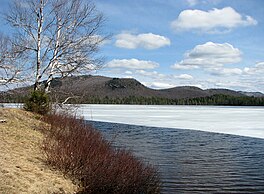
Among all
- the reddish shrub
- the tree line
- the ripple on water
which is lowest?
the ripple on water

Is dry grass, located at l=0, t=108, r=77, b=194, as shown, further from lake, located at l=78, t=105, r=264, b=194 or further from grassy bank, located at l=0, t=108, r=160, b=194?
lake, located at l=78, t=105, r=264, b=194

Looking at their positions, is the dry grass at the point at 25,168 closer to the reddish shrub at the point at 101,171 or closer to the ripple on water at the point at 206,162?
the reddish shrub at the point at 101,171

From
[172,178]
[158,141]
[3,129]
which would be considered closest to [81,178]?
[172,178]

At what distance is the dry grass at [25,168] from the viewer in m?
7.52

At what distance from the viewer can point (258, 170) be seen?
12.5 m

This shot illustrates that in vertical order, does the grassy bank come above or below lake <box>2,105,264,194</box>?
above

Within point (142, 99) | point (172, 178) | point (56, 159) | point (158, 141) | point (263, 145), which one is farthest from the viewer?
point (142, 99)

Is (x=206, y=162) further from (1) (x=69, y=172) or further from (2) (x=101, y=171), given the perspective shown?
(1) (x=69, y=172)

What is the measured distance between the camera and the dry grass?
7.52 metres

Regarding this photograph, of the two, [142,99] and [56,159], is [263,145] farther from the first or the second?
[142,99]

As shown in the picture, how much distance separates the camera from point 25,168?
8.69 metres

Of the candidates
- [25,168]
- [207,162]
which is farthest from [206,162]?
[25,168]

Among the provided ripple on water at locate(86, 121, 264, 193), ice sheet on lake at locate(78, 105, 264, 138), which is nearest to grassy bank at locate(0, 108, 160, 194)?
ripple on water at locate(86, 121, 264, 193)

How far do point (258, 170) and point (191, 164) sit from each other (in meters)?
2.40
